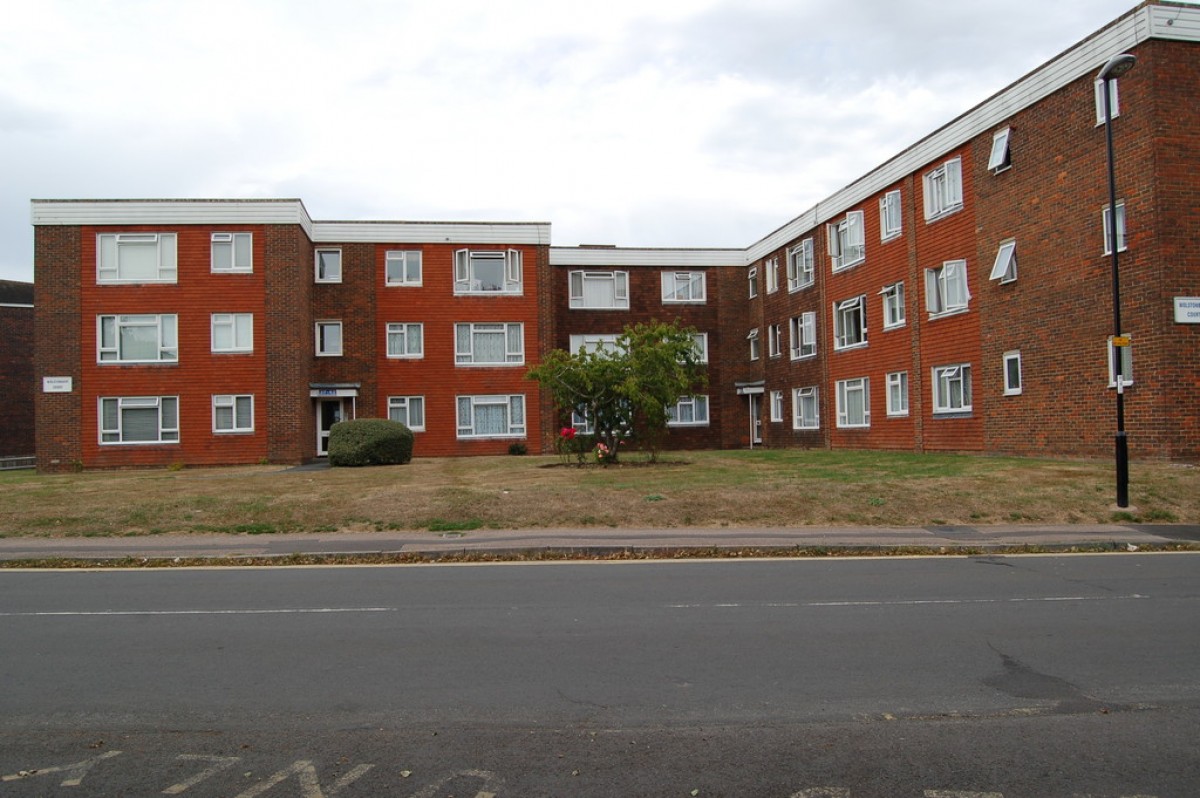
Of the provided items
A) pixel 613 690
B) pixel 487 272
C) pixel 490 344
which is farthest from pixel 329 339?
pixel 613 690

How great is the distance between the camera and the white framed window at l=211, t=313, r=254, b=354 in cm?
3466

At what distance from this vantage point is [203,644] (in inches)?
321

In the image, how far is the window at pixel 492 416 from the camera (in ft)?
128

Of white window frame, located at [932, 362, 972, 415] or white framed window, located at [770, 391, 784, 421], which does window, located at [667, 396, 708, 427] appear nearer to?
white framed window, located at [770, 391, 784, 421]

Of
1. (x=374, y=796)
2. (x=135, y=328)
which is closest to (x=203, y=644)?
(x=374, y=796)

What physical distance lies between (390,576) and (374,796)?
7.68 metres

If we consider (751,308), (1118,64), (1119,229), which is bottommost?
(1119,229)

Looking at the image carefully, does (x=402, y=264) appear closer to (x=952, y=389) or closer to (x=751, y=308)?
(x=751, y=308)

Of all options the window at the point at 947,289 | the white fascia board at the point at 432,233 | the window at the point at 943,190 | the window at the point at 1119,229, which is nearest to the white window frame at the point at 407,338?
the white fascia board at the point at 432,233

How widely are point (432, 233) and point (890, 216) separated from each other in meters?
17.5

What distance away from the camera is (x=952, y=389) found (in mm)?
29047

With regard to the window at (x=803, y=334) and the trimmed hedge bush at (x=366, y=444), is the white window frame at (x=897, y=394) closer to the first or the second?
the window at (x=803, y=334)

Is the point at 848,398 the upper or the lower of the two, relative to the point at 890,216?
lower

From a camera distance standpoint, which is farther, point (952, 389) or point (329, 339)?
point (329, 339)
